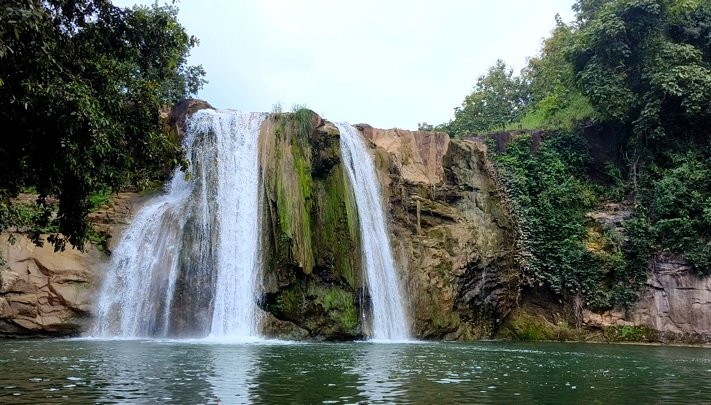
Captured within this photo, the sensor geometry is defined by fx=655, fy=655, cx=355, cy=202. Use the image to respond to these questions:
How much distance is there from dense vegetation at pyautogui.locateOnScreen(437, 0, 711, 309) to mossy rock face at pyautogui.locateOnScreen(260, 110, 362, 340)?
8.58 m

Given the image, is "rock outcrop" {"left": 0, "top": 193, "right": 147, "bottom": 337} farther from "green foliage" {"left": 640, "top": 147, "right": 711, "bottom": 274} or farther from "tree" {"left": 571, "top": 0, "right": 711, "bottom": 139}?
"tree" {"left": 571, "top": 0, "right": 711, "bottom": 139}

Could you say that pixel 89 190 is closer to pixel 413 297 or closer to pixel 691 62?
pixel 413 297

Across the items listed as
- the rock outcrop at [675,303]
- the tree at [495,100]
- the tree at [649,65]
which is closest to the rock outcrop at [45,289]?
the rock outcrop at [675,303]

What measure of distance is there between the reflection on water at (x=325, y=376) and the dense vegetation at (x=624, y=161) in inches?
389

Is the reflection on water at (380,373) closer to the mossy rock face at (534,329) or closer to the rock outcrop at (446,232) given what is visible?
the rock outcrop at (446,232)

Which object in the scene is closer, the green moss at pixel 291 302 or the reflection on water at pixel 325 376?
the reflection on water at pixel 325 376

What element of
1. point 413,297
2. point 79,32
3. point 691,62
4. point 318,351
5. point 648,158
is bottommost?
point 318,351

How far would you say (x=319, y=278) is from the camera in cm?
2272

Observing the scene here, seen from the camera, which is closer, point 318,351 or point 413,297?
point 318,351

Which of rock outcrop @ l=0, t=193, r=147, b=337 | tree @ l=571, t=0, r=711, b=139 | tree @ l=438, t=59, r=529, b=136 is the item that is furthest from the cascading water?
tree @ l=438, t=59, r=529, b=136

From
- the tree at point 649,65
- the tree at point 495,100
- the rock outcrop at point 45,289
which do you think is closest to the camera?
the rock outcrop at point 45,289

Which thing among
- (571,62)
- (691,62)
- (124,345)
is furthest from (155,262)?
(691,62)

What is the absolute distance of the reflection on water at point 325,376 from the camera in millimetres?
8758

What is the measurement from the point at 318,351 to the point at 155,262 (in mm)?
8151
